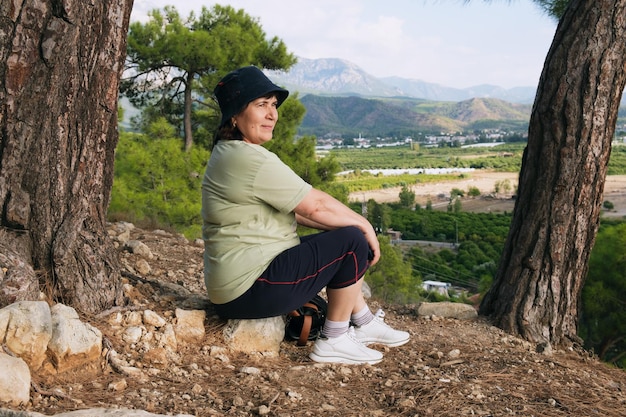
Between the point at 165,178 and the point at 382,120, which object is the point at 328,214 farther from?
the point at 382,120

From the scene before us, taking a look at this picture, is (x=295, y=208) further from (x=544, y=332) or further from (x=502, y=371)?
(x=544, y=332)

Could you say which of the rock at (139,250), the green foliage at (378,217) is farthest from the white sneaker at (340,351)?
the green foliage at (378,217)

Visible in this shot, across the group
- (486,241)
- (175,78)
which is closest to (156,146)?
(175,78)

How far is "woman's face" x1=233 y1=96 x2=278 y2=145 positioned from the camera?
7.16 feet

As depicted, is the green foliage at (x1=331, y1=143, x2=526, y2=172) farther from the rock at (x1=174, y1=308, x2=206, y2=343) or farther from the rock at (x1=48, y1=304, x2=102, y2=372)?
the rock at (x1=48, y1=304, x2=102, y2=372)

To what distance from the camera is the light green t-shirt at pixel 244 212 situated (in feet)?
6.82

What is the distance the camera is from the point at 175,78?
13.4 meters

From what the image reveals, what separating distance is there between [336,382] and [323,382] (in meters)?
0.06

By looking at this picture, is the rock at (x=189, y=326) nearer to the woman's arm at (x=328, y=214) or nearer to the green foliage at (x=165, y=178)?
the woman's arm at (x=328, y=214)

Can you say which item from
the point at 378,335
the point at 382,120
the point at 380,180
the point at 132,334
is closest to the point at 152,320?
the point at 132,334

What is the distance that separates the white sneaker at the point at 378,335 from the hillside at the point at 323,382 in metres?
0.04

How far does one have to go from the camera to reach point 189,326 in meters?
2.34

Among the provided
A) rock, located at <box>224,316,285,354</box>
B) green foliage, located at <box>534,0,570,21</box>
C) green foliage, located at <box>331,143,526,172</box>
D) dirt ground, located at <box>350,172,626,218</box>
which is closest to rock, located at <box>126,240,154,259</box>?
rock, located at <box>224,316,285,354</box>

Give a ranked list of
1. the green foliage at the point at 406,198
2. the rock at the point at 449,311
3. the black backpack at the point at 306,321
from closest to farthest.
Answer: the black backpack at the point at 306,321 → the rock at the point at 449,311 → the green foliage at the point at 406,198
